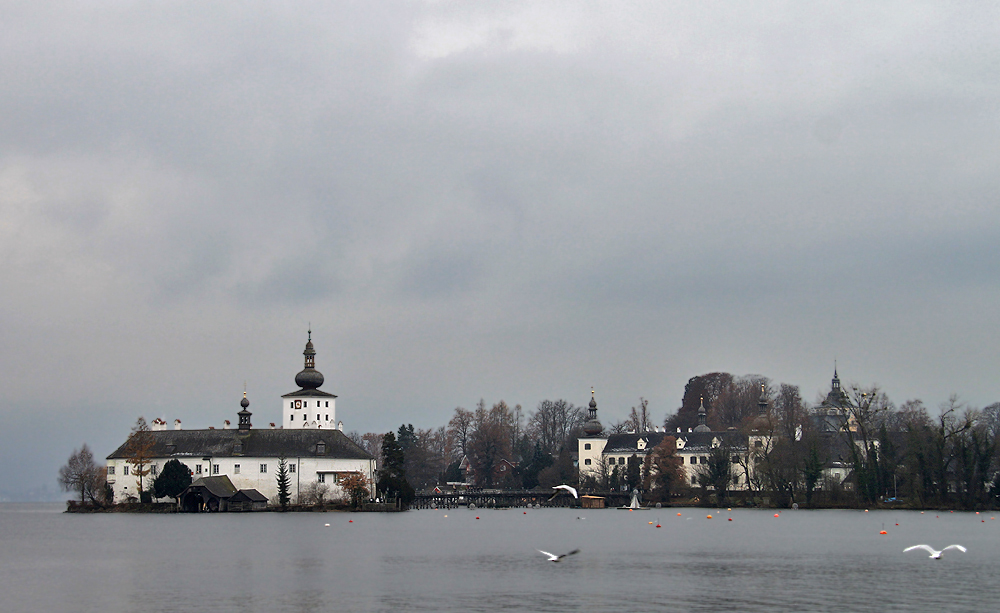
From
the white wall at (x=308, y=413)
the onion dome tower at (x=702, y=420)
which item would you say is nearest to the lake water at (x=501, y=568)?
the white wall at (x=308, y=413)

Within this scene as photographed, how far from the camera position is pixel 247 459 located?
91500mm

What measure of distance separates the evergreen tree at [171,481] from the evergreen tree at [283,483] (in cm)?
762

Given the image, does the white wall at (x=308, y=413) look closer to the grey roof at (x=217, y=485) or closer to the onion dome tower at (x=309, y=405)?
the onion dome tower at (x=309, y=405)

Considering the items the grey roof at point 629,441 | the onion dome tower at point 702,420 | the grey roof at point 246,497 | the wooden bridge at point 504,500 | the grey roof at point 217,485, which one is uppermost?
the onion dome tower at point 702,420

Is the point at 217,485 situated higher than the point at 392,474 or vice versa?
the point at 392,474

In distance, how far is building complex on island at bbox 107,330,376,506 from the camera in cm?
9150

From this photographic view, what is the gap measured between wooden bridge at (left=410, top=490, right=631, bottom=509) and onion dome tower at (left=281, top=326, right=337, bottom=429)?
1243 cm

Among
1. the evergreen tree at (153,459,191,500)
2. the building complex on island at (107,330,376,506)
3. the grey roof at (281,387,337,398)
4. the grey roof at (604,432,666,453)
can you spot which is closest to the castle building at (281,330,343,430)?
the grey roof at (281,387,337,398)

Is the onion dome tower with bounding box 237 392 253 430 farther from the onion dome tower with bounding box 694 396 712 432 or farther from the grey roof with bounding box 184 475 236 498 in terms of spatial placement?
the onion dome tower with bounding box 694 396 712 432

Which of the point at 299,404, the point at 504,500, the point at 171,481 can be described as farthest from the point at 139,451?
the point at 504,500

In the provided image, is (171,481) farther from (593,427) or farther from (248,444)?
(593,427)

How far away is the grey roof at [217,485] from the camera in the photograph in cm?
8850

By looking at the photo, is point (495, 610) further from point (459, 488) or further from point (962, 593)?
point (459, 488)

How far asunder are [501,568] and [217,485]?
56.8 m
